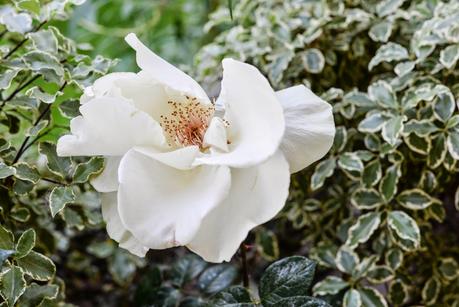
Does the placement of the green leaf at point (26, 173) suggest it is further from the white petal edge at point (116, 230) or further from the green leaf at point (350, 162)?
the green leaf at point (350, 162)

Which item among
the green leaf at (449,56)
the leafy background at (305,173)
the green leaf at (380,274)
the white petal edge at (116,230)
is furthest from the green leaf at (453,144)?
the white petal edge at (116,230)

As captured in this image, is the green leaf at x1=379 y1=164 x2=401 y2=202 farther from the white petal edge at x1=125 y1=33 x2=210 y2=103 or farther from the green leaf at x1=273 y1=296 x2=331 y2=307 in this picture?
the white petal edge at x1=125 y1=33 x2=210 y2=103

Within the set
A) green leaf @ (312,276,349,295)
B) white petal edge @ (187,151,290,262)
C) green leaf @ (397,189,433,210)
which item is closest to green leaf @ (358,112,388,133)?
green leaf @ (397,189,433,210)

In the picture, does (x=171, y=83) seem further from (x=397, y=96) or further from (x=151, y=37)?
(x=151, y=37)

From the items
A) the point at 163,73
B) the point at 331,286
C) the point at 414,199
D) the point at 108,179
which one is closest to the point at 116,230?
the point at 108,179

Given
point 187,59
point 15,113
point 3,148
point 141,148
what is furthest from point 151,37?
point 141,148

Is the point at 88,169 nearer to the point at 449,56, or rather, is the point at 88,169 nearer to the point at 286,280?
the point at 286,280
